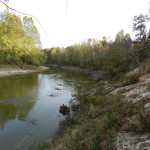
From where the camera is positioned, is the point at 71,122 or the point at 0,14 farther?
the point at 0,14

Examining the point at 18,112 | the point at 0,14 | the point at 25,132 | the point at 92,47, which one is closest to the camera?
the point at 25,132

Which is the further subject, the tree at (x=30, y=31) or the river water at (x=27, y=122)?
the tree at (x=30, y=31)

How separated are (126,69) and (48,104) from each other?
14.5 meters

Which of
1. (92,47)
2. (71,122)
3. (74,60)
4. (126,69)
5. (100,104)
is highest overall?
(92,47)

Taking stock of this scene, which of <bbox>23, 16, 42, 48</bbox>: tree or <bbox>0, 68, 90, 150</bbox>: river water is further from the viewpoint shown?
<bbox>23, 16, 42, 48</bbox>: tree

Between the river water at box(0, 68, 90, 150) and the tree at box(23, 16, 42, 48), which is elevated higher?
the tree at box(23, 16, 42, 48)

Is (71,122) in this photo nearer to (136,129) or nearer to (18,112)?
(136,129)

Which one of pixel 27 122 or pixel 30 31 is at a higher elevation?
pixel 30 31

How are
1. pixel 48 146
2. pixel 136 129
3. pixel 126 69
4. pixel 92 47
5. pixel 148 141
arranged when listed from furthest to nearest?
pixel 92 47, pixel 126 69, pixel 48 146, pixel 136 129, pixel 148 141

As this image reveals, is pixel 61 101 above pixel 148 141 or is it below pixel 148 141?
below

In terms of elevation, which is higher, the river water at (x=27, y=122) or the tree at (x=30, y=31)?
the tree at (x=30, y=31)

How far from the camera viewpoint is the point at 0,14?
21.1m

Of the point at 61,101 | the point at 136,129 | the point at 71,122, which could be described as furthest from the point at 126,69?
the point at 136,129

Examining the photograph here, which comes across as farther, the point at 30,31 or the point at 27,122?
the point at 30,31
